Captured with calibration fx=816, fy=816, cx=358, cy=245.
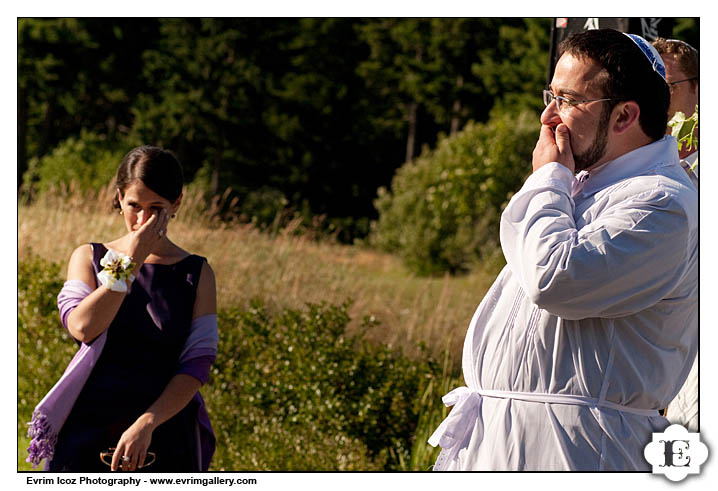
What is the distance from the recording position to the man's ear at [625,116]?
2.14m

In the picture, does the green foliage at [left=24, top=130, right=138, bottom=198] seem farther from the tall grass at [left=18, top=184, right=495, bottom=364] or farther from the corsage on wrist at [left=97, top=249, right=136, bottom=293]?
the corsage on wrist at [left=97, top=249, right=136, bottom=293]

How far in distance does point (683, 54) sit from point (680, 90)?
0.16m

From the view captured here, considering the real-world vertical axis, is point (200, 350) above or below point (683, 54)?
below

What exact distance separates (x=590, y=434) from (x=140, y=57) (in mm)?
26154

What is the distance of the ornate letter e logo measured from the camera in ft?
7.37

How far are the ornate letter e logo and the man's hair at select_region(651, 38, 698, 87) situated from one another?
62.7 inches

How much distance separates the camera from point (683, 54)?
11.5ft

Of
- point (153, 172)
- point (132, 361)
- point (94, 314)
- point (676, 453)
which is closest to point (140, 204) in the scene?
point (153, 172)

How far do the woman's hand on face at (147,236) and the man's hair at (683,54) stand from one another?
7.20 ft

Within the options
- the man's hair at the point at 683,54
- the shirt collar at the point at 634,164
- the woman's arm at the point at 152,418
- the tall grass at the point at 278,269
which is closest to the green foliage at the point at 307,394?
the tall grass at the point at 278,269

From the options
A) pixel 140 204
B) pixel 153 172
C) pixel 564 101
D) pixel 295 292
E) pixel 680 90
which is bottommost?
pixel 295 292

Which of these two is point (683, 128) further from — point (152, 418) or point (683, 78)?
point (152, 418)

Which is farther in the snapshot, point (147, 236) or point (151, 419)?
point (147, 236)

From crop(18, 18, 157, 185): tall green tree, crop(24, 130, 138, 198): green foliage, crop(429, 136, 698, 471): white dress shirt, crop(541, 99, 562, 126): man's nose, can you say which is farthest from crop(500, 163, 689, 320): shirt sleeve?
crop(18, 18, 157, 185): tall green tree
